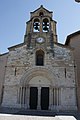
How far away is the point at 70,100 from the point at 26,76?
12.3 ft

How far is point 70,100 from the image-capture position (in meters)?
11.3

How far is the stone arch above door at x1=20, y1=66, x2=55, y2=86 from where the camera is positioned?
1199 cm

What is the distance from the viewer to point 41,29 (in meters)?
13.9

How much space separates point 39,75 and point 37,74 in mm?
189

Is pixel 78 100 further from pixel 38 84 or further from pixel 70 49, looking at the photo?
pixel 70 49

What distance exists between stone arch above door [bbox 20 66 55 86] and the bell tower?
2.08 meters

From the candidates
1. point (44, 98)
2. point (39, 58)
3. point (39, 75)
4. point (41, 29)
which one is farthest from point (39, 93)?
point (41, 29)

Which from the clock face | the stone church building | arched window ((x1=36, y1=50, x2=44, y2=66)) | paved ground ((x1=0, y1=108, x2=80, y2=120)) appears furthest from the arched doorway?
the clock face

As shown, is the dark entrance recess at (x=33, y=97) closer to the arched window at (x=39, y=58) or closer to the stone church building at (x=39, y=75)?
the stone church building at (x=39, y=75)

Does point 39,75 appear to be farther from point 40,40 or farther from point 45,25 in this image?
point 45,25

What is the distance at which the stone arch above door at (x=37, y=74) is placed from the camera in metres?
12.0

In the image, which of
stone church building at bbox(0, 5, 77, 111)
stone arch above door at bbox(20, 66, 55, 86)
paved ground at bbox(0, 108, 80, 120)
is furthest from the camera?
stone arch above door at bbox(20, 66, 55, 86)

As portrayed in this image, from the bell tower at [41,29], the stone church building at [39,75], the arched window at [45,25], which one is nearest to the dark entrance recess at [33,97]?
the stone church building at [39,75]

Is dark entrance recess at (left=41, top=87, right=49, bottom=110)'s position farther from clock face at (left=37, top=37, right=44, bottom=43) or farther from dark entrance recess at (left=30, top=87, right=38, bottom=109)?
clock face at (left=37, top=37, right=44, bottom=43)
